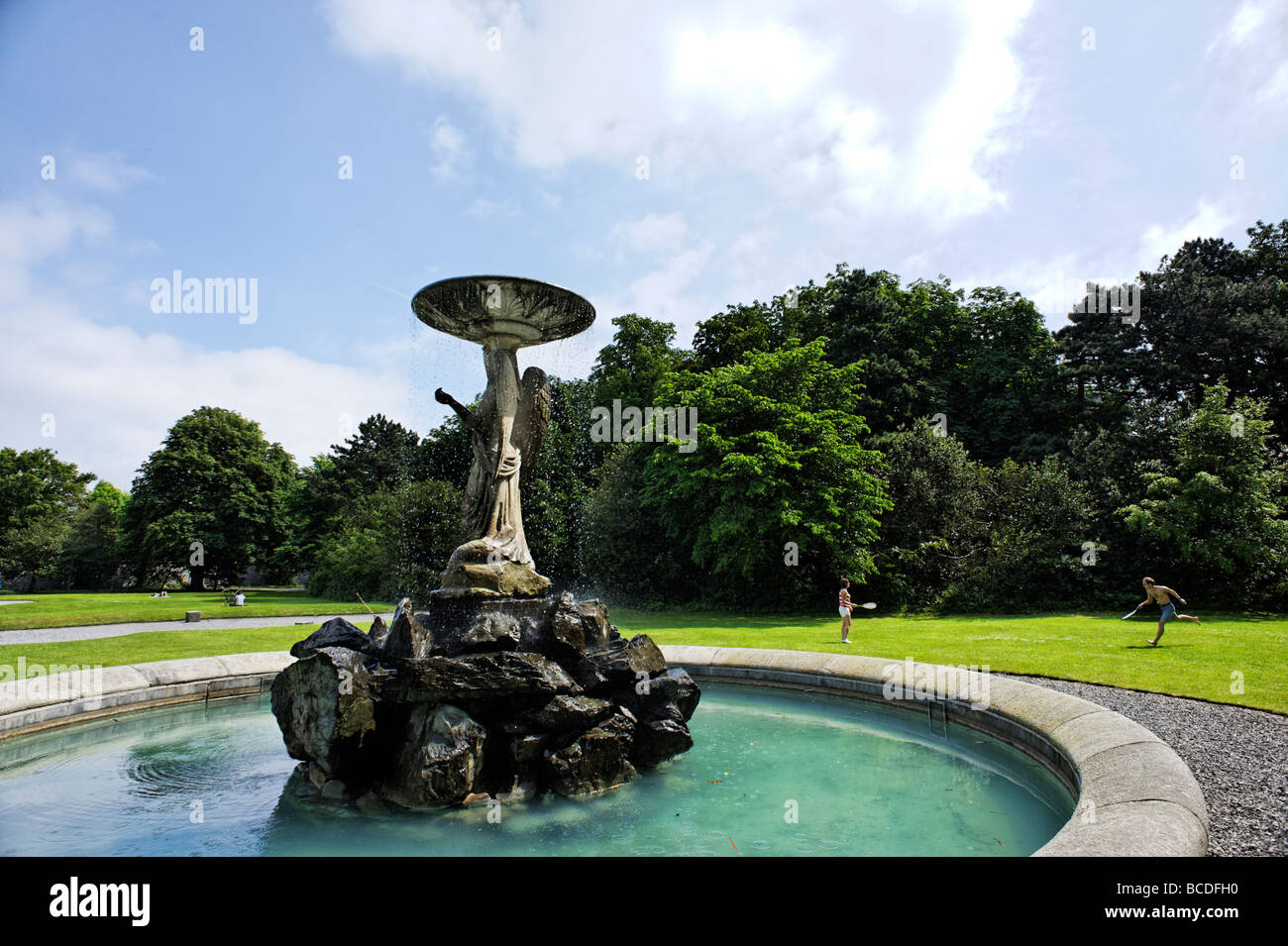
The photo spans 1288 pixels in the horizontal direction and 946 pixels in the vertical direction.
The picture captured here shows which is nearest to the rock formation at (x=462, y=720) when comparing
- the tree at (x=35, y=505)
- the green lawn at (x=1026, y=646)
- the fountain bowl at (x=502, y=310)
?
the fountain bowl at (x=502, y=310)

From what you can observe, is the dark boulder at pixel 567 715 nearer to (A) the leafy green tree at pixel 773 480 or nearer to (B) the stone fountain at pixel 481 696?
(B) the stone fountain at pixel 481 696

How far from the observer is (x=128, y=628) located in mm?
18203

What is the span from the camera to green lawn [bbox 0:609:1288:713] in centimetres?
1015

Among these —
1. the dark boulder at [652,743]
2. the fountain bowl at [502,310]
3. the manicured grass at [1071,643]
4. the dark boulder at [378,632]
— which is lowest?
the manicured grass at [1071,643]

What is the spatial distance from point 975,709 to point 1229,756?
90.8 inches

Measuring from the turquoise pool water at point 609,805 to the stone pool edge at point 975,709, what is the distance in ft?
0.85

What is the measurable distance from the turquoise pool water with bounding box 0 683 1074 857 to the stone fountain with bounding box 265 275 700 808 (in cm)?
27

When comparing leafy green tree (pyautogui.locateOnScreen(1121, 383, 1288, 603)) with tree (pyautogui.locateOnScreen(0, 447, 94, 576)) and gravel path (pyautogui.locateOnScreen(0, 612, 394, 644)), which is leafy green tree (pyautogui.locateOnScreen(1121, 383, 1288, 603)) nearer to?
gravel path (pyautogui.locateOnScreen(0, 612, 394, 644))

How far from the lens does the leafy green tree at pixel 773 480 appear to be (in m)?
23.1

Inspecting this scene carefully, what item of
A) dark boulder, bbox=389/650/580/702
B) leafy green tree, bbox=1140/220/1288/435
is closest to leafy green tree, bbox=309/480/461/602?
dark boulder, bbox=389/650/580/702

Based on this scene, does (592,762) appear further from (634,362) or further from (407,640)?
(634,362)

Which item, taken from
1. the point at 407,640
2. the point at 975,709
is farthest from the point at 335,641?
the point at 975,709
